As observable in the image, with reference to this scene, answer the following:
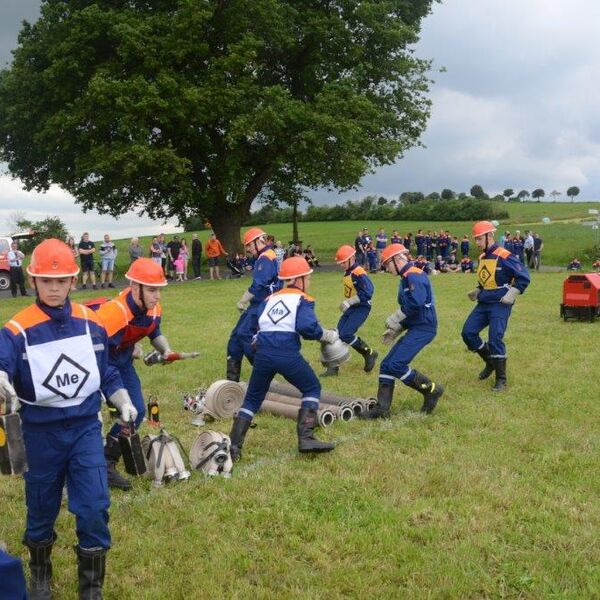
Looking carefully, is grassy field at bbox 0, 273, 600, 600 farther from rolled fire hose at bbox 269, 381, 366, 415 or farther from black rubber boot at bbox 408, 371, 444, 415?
rolled fire hose at bbox 269, 381, 366, 415

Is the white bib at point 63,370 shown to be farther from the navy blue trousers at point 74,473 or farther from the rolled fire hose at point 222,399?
the rolled fire hose at point 222,399

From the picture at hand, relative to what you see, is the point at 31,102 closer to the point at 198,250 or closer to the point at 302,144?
the point at 198,250

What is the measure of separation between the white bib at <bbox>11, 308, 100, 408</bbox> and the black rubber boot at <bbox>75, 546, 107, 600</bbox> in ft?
3.12

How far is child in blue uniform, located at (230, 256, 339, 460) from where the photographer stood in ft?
22.3

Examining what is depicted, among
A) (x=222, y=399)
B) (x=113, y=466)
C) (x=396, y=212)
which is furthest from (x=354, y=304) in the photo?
(x=396, y=212)

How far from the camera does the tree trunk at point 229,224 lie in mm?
35000

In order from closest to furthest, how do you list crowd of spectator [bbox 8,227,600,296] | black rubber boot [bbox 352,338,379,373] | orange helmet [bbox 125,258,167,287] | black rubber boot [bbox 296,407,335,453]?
orange helmet [bbox 125,258,167,287] → black rubber boot [bbox 296,407,335,453] → black rubber boot [bbox 352,338,379,373] → crowd of spectator [bbox 8,227,600,296]

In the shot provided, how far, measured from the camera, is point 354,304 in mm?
11547

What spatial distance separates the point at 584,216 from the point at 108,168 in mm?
55096

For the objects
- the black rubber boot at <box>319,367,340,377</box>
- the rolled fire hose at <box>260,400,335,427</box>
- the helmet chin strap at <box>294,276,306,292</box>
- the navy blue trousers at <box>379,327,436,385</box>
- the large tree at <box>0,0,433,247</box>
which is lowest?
the black rubber boot at <box>319,367,340,377</box>

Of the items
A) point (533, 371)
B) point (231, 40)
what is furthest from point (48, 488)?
point (231, 40)

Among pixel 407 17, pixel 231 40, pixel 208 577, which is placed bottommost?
pixel 208 577

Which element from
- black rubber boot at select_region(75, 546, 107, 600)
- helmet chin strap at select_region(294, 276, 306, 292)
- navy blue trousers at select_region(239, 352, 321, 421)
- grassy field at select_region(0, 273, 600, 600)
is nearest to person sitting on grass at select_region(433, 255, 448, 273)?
grassy field at select_region(0, 273, 600, 600)

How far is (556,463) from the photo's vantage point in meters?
6.57
